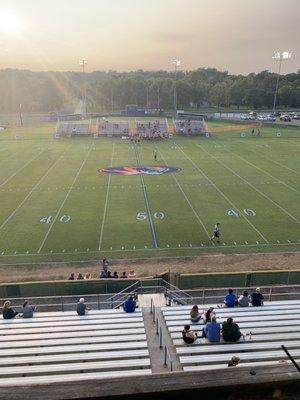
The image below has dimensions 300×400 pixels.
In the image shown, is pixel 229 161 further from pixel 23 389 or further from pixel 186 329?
pixel 23 389

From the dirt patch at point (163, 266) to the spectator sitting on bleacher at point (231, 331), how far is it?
25.9ft

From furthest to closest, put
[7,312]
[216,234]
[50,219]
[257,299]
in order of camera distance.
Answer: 1. [50,219]
2. [216,234]
3. [257,299]
4. [7,312]

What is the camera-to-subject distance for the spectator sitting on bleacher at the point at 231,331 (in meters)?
10.5

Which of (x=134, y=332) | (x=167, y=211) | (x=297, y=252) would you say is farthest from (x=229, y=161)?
(x=134, y=332)

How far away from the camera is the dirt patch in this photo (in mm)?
18469

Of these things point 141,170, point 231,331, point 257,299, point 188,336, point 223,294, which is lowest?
point 141,170

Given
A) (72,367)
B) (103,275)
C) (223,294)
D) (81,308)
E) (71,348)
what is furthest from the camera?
(103,275)

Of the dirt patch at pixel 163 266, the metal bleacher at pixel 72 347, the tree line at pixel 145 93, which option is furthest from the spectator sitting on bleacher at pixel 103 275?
the tree line at pixel 145 93

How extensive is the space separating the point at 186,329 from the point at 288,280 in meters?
6.83

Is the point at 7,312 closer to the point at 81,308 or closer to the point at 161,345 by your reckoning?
the point at 81,308

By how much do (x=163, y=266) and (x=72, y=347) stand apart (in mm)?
8909

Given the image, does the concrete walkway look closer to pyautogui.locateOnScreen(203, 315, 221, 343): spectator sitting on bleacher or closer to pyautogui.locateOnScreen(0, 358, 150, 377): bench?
pyautogui.locateOnScreen(0, 358, 150, 377): bench

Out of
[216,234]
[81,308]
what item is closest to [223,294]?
[81,308]

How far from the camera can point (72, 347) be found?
10.5 metres
